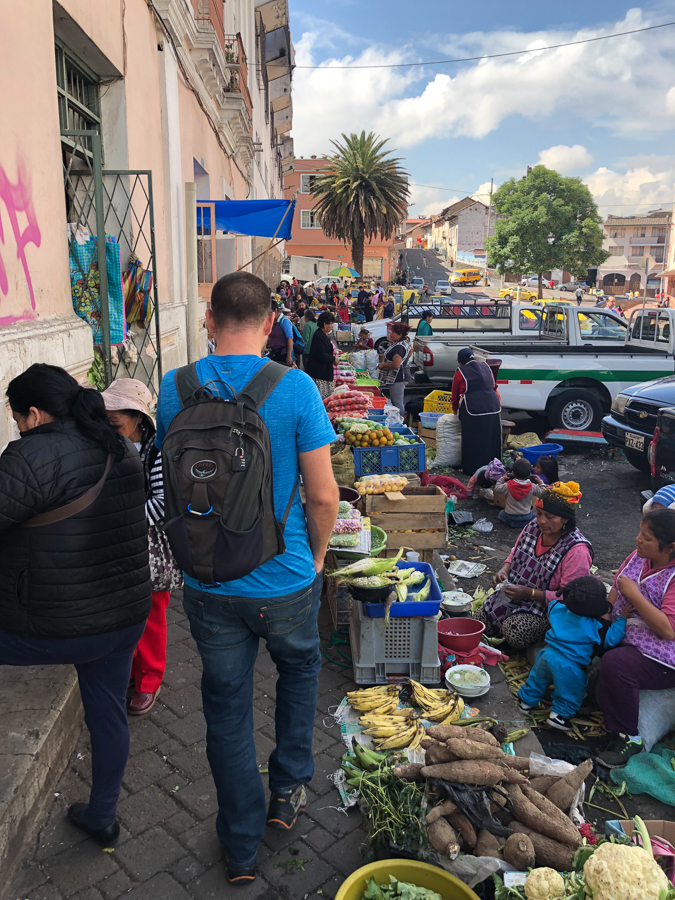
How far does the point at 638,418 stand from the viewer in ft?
28.9

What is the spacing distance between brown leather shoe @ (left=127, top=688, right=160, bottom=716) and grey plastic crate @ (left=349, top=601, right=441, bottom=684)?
4.07ft

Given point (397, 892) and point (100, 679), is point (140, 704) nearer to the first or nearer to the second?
point (100, 679)

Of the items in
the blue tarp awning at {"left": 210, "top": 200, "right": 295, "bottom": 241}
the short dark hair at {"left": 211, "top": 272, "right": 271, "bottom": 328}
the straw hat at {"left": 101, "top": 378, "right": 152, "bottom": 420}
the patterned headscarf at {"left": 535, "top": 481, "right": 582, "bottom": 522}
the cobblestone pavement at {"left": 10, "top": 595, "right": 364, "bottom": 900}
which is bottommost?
the cobblestone pavement at {"left": 10, "top": 595, "right": 364, "bottom": 900}

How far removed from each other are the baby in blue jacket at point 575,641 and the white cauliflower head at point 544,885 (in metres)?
1.60

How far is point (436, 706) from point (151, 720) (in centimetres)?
161

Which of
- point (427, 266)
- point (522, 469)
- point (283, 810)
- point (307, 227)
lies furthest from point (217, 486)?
point (427, 266)

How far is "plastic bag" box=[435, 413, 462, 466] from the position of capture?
9.51m

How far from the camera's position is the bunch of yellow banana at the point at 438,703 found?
3631 mm

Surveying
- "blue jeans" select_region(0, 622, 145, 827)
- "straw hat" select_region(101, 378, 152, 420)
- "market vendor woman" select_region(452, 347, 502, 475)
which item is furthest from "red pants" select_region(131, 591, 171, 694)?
"market vendor woman" select_region(452, 347, 502, 475)

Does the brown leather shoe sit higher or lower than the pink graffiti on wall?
lower

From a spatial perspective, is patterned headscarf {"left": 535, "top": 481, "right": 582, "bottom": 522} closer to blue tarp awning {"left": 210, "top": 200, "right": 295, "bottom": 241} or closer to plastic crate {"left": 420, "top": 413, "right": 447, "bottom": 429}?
plastic crate {"left": 420, "top": 413, "right": 447, "bottom": 429}

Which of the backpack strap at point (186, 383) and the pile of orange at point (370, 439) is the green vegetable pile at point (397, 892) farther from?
the pile of orange at point (370, 439)

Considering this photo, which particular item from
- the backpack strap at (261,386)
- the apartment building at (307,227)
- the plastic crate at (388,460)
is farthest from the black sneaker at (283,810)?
the apartment building at (307,227)

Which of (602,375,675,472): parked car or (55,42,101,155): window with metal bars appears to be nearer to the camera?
(55,42,101,155): window with metal bars
